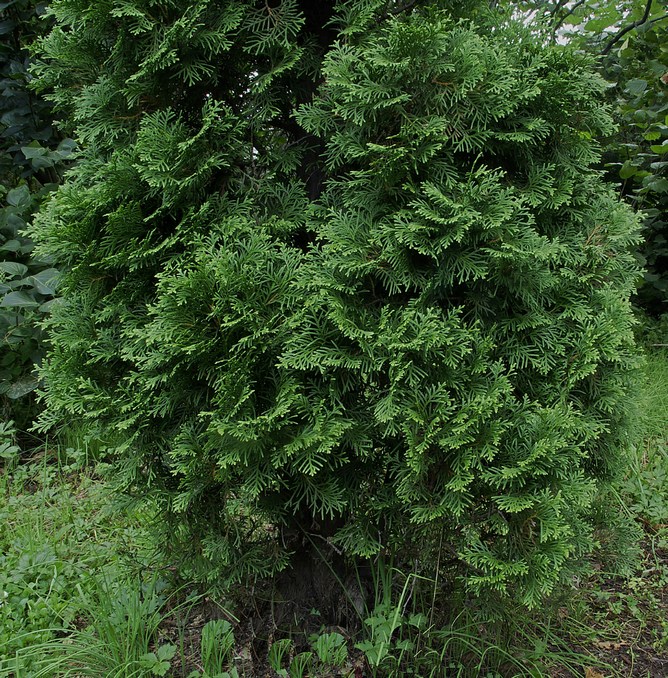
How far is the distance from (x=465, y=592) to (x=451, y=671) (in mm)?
316

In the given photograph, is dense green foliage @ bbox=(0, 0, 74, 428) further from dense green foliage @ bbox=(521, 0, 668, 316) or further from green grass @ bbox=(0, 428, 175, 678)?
dense green foliage @ bbox=(521, 0, 668, 316)

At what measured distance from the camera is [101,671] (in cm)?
215

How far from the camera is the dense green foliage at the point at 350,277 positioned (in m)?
1.89

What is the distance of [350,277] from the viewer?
1.97 m

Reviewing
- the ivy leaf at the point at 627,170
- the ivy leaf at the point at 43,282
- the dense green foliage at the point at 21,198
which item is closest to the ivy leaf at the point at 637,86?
the ivy leaf at the point at 627,170

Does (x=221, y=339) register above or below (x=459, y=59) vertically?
below

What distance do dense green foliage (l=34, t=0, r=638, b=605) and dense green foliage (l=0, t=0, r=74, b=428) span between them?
1.89m

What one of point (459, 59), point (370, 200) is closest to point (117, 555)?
point (370, 200)

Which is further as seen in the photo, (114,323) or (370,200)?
(114,323)

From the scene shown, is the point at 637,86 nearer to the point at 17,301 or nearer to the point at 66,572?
the point at 17,301

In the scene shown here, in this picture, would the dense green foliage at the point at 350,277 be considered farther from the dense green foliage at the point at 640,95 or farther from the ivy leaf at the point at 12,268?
the dense green foliage at the point at 640,95

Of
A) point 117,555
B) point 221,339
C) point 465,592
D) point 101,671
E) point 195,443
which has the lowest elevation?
point 117,555

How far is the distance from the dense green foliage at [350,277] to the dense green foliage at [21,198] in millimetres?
1886

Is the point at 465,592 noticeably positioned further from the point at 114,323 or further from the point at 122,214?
the point at 122,214
